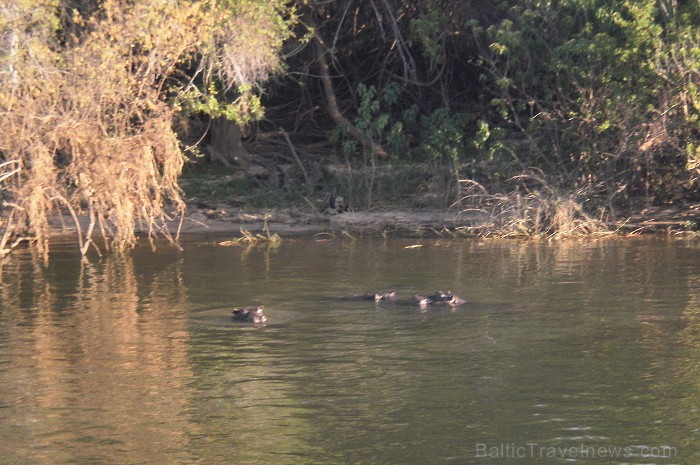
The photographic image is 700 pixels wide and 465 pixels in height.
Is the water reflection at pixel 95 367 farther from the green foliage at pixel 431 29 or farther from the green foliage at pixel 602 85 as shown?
the green foliage at pixel 431 29

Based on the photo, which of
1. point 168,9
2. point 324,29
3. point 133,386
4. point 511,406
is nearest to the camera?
point 511,406

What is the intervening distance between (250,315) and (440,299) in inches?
80.9

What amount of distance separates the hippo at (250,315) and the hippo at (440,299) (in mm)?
1728

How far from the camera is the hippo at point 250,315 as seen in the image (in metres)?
11.5

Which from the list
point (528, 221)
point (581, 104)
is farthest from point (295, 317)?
point (581, 104)

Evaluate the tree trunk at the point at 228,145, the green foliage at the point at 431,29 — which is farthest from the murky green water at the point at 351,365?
the tree trunk at the point at 228,145

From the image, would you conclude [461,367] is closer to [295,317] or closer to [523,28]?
[295,317]

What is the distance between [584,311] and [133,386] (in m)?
5.03

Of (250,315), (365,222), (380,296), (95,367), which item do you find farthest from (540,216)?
(95,367)

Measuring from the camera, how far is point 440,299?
12.1m

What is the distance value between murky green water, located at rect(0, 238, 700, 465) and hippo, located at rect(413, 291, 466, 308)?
0.48 ft

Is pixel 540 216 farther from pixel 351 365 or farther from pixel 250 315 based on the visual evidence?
pixel 351 365

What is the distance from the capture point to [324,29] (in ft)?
74.4

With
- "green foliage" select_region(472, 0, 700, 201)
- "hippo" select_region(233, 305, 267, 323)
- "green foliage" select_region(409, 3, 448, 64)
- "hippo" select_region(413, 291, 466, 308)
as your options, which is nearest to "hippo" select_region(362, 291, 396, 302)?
"hippo" select_region(413, 291, 466, 308)
